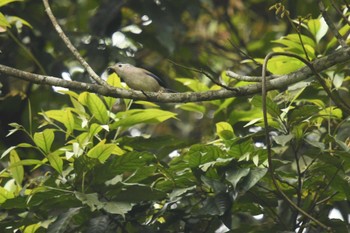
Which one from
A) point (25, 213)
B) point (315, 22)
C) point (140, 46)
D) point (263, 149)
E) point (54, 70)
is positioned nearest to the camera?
point (263, 149)

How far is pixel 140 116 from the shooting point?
15.7ft

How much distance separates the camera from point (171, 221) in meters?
4.63

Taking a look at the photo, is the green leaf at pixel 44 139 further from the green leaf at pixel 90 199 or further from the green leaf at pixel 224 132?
the green leaf at pixel 224 132

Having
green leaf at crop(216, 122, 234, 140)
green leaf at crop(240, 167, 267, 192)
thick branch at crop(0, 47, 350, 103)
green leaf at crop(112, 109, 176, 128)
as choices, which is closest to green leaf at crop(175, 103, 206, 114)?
green leaf at crop(112, 109, 176, 128)

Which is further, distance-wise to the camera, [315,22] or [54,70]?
[54,70]

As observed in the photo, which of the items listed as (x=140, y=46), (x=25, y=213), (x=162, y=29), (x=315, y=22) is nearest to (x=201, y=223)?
(x=25, y=213)

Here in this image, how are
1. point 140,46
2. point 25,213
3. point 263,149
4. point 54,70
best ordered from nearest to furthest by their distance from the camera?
1. point 263,149
2. point 25,213
3. point 54,70
4. point 140,46

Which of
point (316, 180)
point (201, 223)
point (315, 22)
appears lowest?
point (201, 223)

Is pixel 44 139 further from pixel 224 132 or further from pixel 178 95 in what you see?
pixel 224 132

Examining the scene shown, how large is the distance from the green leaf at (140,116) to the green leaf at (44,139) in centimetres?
41

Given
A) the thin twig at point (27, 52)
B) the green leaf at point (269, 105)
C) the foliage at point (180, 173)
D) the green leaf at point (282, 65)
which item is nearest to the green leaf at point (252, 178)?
the foliage at point (180, 173)

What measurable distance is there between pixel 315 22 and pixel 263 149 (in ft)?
4.60

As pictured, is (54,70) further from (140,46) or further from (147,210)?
(147,210)

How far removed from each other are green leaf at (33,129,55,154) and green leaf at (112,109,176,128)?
0.41 meters
